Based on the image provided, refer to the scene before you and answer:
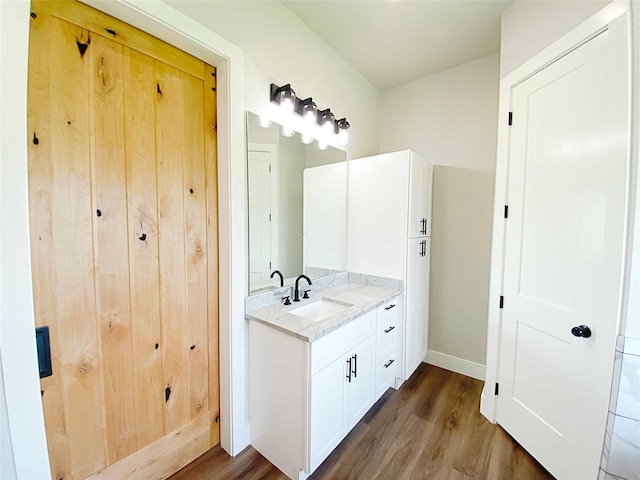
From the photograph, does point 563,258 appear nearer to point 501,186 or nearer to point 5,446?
point 501,186

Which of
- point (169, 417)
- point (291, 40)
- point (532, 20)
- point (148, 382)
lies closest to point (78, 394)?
point (148, 382)

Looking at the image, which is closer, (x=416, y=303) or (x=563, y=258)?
(x=563, y=258)

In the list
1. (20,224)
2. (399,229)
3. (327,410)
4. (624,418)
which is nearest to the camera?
(20,224)

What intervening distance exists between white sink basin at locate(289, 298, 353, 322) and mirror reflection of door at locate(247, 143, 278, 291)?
344mm

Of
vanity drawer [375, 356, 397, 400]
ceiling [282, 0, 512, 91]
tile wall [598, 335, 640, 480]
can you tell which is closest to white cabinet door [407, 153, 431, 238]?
ceiling [282, 0, 512, 91]

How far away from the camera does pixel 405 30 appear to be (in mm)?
2008

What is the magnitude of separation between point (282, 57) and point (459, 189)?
6.14ft

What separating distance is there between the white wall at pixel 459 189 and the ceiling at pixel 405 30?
22 cm

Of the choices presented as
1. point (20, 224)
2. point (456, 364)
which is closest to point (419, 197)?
point (456, 364)

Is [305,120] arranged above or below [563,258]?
above

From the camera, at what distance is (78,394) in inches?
44.0

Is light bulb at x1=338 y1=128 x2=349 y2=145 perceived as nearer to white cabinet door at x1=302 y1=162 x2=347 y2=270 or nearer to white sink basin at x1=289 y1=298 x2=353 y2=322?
white cabinet door at x1=302 y1=162 x2=347 y2=270

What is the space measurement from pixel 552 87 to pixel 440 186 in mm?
1166

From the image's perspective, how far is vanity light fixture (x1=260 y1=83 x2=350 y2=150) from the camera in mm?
1722
